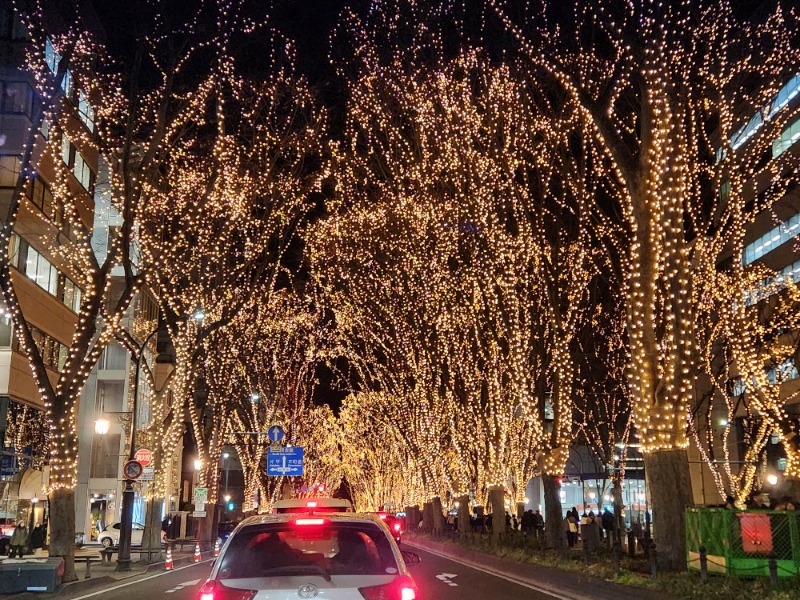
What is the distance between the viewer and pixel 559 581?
19.1 metres

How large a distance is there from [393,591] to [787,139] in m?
39.3

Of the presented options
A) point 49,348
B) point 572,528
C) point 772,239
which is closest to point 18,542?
point 49,348

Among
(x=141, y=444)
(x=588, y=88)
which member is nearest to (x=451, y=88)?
(x=588, y=88)

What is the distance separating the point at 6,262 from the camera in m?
18.9

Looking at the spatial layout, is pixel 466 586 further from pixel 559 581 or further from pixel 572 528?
pixel 572 528

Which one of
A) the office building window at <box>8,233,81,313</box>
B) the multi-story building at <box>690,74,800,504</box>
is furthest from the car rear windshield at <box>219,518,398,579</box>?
the multi-story building at <box>690,74,800,504</box>

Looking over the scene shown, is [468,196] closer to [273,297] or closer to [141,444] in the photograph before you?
[273,297]

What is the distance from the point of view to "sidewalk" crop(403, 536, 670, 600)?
49.1 feet

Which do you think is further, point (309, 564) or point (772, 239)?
point (772, 239)

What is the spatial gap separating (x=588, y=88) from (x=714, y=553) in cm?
885

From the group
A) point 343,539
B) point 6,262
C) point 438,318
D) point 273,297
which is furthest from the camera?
point 273,297

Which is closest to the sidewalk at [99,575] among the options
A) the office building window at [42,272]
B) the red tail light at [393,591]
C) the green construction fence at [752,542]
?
the office building window at [42,272]

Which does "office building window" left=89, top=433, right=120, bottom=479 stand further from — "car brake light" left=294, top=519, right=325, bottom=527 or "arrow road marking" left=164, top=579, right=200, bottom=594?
"car brake light" left=294, top=519, right=325, bottom=527

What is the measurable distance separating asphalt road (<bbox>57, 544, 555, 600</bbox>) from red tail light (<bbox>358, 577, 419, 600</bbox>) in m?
9.20
